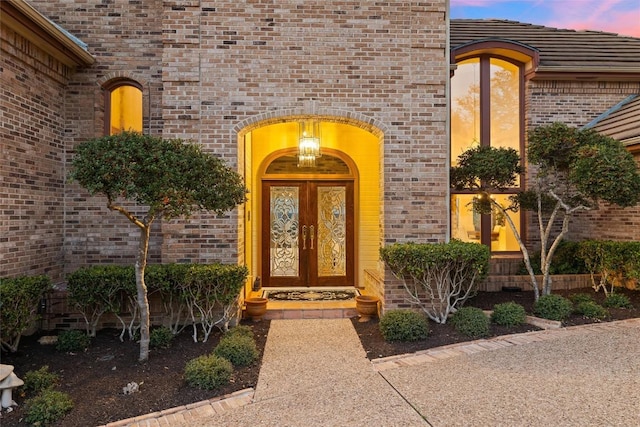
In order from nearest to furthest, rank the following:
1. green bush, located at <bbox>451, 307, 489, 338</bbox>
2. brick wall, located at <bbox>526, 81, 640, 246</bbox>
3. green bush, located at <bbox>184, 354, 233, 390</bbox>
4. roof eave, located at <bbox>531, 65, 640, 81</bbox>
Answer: green bush, located at <bbox>184, 354, 233, 390</bbox>, green bush, located at <bbox>451, 307, 489, 338</bbox>, roof eave, located at <bbox>531, 65, 640, 81</bbox>, brick wall, located at <bbox>526, 81, 640, 246</bbox>

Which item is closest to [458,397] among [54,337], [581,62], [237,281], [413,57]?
[237,281]

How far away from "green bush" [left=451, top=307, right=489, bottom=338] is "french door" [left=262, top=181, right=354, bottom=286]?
3.43m

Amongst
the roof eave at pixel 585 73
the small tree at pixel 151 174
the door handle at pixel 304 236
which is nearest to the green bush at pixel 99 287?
the small tree at pixel 151 174

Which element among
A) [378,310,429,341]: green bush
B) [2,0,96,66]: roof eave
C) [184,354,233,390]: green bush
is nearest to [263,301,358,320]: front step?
[378,310,429,341]: green bush

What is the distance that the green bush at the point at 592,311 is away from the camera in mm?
5930

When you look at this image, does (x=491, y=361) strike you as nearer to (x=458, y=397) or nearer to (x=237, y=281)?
(x=458, y=397)

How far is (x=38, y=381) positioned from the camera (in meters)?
3.92

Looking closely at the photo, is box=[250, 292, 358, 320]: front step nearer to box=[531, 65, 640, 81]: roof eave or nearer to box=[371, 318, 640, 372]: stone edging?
box=[371, 318, 640, 372]: stone edging

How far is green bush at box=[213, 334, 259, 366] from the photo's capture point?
175 inches

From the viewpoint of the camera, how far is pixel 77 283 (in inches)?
210

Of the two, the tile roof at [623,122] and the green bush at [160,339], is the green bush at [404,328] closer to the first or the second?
the green bush at [160,339]

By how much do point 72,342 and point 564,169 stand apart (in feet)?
25.5

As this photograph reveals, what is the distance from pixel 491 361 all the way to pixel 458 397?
106cm

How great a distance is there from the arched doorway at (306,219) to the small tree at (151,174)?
4167 mm
